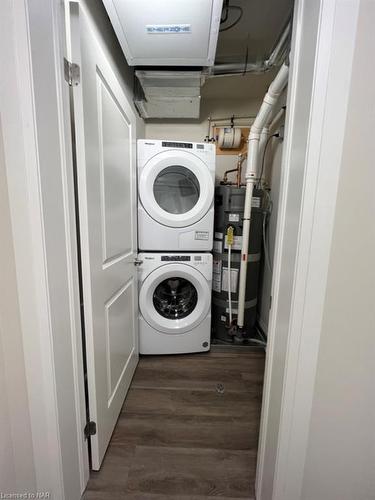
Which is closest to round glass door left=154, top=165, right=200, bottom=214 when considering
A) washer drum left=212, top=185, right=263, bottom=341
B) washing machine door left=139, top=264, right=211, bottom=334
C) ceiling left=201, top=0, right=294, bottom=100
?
washer drum left=212, top=185, right=263, bottom=341

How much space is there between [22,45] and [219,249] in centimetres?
162

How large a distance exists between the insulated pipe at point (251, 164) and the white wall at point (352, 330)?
115 centimetres

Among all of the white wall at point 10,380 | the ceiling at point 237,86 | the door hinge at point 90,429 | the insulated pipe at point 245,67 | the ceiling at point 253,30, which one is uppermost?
the ceiling at point 253,30

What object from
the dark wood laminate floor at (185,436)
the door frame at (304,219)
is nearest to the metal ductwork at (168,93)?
the door frame at (304,219)

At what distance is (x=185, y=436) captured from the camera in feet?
3.87

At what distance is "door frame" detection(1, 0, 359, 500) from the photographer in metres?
0.55

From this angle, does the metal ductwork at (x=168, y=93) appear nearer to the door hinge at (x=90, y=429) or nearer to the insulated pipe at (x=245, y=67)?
the insulated pipe at (x=245, y=67)

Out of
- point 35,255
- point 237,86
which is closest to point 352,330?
point 35,255

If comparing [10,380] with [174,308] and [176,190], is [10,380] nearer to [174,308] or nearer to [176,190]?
[174,308]

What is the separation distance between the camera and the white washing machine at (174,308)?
169 centimetres

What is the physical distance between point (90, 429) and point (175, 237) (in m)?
1.21

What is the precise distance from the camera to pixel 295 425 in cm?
69

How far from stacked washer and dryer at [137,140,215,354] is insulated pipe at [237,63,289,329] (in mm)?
284

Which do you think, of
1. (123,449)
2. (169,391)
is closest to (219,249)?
(169,391)
